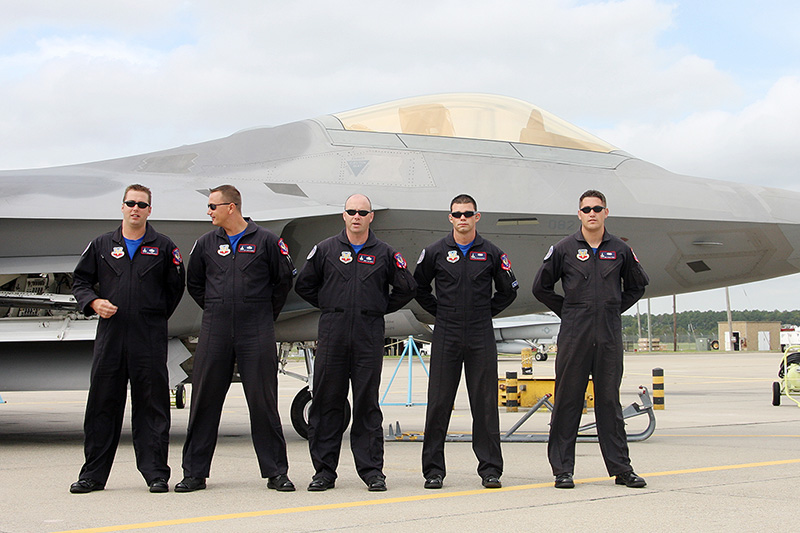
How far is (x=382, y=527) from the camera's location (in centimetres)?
379

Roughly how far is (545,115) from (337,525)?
5.59 metres

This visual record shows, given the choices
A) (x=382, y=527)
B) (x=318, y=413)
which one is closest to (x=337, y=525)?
(x=382, y=527)

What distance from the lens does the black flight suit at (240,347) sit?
5098 mm

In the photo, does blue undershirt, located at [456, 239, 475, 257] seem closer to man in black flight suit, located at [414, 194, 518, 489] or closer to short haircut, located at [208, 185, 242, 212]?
man in black flight suit, located at [414, 194, 518, 489]

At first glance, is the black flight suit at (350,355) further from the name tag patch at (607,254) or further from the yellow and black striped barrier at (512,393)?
the yellow and black striped barrier at (512,393)

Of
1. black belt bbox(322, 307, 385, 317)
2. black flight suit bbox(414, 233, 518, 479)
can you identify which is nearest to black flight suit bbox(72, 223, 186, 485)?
black belt bbox(322, 307, 385, 317)

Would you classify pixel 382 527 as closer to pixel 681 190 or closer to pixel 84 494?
pixel 84 494

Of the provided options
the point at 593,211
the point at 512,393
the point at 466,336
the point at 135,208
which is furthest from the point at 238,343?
the point at 512,393

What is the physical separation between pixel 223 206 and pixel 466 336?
1.77m

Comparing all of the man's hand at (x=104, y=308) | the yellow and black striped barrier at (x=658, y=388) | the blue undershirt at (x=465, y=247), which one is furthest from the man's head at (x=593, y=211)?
the yellow and black striped barrier at (x=658, y=388)

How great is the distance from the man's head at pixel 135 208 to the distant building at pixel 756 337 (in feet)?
227

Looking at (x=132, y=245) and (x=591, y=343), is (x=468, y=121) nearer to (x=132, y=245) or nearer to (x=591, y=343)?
(x=591, y=343)

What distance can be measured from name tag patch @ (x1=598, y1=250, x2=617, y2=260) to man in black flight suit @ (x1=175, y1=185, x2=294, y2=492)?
2029 millimetres

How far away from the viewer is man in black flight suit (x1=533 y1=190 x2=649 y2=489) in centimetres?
512
